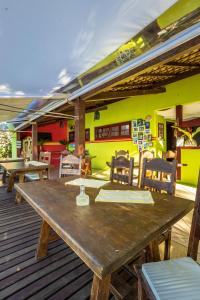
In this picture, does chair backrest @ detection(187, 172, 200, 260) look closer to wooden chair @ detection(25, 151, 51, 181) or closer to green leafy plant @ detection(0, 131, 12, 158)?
wooden chair @ detection(25, 151, 51, 181)

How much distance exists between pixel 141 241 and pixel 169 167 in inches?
38.2

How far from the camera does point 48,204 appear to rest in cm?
132

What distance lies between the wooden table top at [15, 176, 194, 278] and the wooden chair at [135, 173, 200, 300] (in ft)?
0.57

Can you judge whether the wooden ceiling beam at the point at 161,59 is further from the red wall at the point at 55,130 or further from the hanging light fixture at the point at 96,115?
the red wall at the point at 55,130

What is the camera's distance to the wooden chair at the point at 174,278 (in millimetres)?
816

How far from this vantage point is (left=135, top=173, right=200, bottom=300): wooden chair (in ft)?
2.68

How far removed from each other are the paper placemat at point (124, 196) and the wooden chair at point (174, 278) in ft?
1.25

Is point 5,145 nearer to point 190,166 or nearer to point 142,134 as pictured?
point 142,134

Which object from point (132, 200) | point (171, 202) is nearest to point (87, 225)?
point (132, 200)

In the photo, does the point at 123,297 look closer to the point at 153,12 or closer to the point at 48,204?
the point at 48,204

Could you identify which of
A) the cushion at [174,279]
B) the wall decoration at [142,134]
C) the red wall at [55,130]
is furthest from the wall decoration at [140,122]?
the red wall at [55,130]

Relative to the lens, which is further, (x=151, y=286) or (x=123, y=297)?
(x=123, y=297)

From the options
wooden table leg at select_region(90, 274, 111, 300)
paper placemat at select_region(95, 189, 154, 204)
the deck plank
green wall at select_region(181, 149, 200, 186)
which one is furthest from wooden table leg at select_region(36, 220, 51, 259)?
green wall at select_region(181, 149, 200, 186)

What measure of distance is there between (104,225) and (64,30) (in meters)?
1.47
